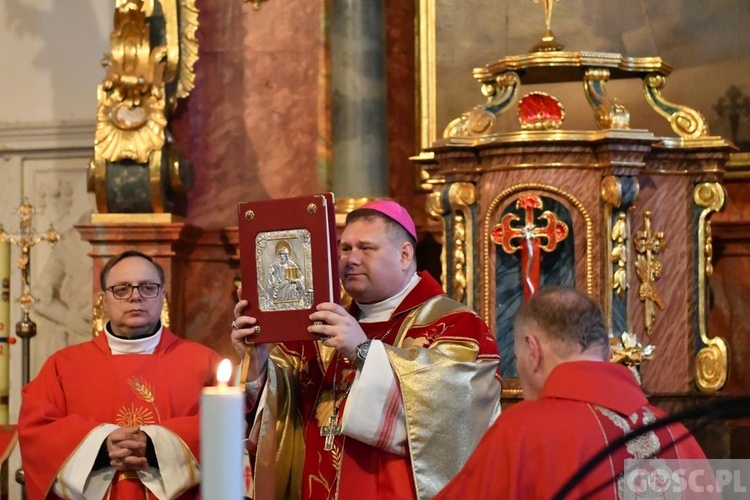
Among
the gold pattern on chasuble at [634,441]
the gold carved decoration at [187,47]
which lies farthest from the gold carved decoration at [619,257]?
the gold pattern on chasuble at [634,441]

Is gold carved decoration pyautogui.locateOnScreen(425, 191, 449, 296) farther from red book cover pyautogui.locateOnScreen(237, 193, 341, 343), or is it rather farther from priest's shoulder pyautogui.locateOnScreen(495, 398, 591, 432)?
priest's shoulder pyautogui.locateOnScreen(495, 398, 591, 432)

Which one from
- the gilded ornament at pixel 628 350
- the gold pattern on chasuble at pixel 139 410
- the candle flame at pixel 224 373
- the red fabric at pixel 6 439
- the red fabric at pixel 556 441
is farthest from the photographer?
the gilded ornament at pixel 628 350

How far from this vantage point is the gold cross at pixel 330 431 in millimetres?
4688

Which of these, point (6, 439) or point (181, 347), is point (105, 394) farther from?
point (6, 439)

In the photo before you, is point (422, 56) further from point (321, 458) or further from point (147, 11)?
point (321, 458)

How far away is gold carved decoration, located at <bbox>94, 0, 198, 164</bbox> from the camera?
7.39m

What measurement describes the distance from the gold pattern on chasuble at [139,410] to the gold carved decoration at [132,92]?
7.55 feet

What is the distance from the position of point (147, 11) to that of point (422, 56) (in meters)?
1.55

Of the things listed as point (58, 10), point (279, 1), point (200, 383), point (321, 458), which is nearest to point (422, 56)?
point (279, 1)

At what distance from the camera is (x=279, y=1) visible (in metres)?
8.04

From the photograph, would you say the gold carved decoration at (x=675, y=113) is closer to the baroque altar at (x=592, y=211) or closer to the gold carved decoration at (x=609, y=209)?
the baroque altar at (x=592, y=211)

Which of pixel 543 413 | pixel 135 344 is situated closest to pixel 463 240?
pixel 135 344

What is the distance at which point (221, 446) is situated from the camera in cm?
211

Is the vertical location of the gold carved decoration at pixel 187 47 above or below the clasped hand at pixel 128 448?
above
